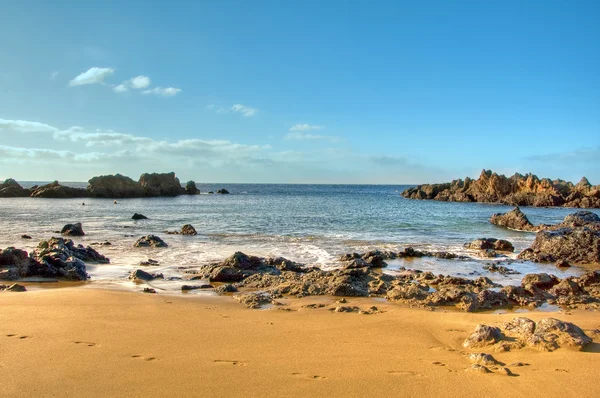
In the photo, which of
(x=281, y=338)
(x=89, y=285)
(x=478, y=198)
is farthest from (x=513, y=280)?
(x=478, y=198)

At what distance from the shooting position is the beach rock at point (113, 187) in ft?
229

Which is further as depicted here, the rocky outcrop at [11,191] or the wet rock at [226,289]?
the rocky outcrop at [11,191]

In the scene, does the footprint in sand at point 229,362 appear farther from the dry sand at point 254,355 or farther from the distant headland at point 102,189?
the distant headland at point 102,189

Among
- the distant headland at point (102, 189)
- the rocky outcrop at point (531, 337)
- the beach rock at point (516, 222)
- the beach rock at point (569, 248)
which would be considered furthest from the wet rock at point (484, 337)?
the distant headland at point (102, 189)

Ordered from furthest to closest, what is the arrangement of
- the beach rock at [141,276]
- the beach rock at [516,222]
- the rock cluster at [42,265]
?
the beach rock at [516,222], the rock cluster at [42,265], the beach rock at [141,276]

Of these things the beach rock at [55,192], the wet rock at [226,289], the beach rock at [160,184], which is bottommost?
the wet rock at [226,289]

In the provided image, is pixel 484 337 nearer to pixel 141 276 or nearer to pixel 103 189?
pixel 141 276

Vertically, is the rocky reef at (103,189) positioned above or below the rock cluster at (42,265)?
above

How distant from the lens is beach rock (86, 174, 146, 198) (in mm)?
69881

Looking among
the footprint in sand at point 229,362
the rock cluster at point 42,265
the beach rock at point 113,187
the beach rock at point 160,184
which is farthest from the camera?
the beach rock at point 160,184

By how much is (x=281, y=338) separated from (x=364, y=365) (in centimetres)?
159

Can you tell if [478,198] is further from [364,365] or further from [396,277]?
[364,365]

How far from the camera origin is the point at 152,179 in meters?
81.1

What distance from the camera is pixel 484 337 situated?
5.91m
